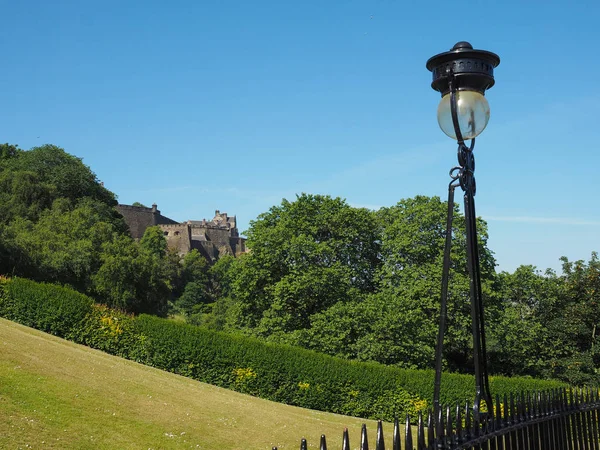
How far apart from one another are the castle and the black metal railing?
3697 inches

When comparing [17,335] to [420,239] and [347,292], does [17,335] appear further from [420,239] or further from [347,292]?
[420,239]

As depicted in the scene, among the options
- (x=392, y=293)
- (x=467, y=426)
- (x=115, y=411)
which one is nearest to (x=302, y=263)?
(x=392, y=293)

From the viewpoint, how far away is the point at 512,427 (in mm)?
5000

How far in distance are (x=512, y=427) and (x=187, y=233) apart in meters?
112

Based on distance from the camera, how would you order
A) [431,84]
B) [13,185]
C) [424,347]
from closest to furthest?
[431,84]
[424,347]
[13,185]

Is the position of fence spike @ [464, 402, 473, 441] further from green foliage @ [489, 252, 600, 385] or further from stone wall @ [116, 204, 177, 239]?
stone wall @ [116, 204, 177, 239]

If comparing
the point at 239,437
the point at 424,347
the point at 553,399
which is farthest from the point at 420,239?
the point at 553,399

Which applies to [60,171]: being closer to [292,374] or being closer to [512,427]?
[292,374]

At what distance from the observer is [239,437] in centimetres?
1543

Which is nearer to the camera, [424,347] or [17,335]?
[17,335]

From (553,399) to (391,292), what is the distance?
90.2 feet

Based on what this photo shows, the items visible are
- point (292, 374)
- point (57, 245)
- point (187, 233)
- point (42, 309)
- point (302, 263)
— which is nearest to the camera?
point (42, 309)

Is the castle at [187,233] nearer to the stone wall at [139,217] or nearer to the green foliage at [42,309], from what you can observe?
the stone wall at [139,217]

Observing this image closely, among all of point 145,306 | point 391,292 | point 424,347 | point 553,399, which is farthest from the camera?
point 145,306
